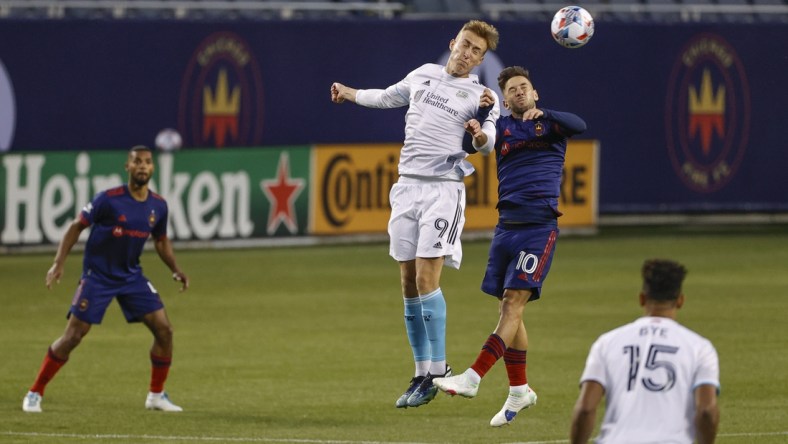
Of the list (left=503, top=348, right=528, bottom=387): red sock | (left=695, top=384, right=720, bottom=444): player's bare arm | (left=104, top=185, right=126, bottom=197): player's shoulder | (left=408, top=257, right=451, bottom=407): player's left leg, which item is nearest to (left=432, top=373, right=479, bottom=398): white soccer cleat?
(left=408, top=257, right=451, bottom=407): player's left leg

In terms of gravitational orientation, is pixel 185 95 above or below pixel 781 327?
above

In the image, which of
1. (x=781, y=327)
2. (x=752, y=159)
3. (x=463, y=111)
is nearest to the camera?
(x=463, y=111)

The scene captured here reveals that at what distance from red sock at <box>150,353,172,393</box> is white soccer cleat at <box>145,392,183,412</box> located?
42 mm

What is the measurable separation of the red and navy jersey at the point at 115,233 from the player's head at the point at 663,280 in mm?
7381

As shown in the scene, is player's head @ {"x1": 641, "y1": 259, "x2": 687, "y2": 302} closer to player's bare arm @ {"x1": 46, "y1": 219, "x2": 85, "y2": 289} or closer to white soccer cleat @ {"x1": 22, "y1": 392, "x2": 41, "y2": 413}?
player's bare arm @ {"x1": 46, "y1": 219, "x2": 85, "y2": 289}

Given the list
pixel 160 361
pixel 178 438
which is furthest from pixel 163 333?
A: pixel 178 438

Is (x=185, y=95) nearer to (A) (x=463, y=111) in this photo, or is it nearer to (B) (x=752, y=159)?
(B) (x=752, y=159)

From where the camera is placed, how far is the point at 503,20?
29781mm

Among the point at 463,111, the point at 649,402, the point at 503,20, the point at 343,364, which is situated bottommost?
the point at 343,364

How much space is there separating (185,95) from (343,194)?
11.4ft

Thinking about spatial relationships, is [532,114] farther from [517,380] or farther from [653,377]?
[653,377]

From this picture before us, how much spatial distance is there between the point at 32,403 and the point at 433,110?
457 cm

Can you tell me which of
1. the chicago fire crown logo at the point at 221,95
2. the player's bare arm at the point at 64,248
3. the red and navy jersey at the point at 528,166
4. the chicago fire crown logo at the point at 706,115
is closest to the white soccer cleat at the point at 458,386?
the red and navy jersey at the point at 528,166

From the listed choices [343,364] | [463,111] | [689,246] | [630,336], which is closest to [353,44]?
[689,246]
